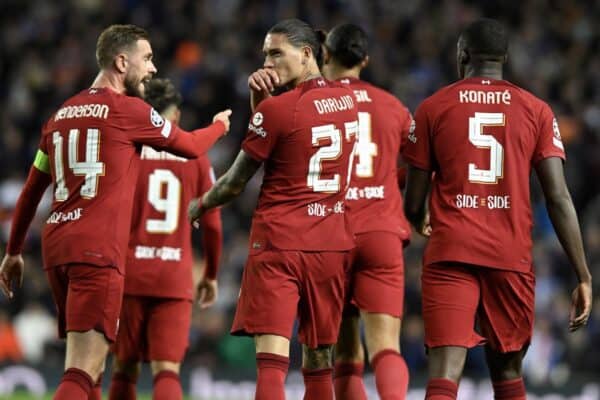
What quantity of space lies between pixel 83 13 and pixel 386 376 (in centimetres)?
1325

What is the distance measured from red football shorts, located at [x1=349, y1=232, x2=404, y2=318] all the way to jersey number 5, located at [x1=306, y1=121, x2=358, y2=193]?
843mm

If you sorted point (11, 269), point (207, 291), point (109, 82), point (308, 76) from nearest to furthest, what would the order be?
point (308, 76) < point (109, 82) < point (11, 269) < point (207, 291)

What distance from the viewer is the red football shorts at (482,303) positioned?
7.34m

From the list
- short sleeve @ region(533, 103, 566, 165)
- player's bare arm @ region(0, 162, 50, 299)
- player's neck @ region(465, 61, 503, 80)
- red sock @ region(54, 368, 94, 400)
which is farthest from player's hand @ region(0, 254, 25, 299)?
short sleeve @ region(533, 103, 566, 165)

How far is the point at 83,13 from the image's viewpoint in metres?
20.2

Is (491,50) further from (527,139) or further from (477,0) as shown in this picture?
(477,0)

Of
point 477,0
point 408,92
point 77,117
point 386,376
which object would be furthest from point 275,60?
point 477,0

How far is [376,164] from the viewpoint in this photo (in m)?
8.58

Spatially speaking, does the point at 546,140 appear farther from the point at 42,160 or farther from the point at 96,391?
the point at 96,391

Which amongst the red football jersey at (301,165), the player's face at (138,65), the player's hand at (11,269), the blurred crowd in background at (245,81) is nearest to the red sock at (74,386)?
the player's hand at (11,269)

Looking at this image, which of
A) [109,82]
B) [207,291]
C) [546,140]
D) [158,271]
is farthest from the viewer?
[207,291]

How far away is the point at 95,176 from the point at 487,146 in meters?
2.18

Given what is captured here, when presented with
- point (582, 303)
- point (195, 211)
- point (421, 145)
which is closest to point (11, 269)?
point (195, 211)

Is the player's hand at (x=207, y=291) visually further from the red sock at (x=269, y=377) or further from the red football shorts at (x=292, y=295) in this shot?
the red sock at (x=269, y=377)
